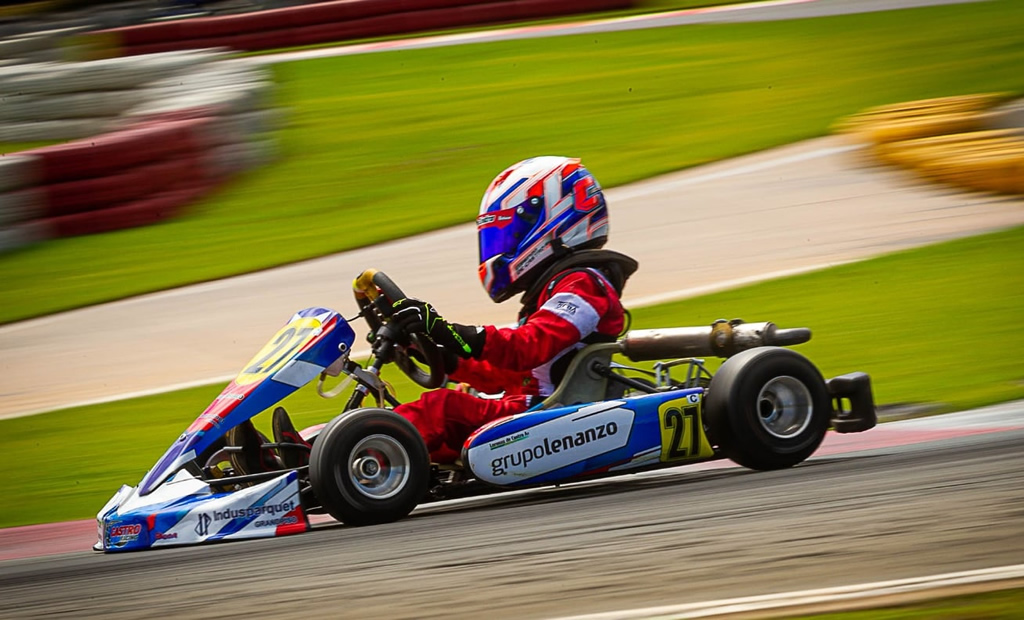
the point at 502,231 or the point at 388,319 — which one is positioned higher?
the point at 502,231

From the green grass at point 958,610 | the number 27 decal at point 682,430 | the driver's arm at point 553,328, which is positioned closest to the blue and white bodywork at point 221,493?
the driver's arm at point 553,328

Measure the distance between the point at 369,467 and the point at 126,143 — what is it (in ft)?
26.3

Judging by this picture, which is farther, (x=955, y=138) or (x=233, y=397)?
(x=955, y=138)

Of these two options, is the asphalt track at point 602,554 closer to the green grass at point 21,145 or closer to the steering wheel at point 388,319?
the steering wheel at point 388,319

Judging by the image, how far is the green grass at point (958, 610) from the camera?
2500mm

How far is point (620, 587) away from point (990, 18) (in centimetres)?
1528

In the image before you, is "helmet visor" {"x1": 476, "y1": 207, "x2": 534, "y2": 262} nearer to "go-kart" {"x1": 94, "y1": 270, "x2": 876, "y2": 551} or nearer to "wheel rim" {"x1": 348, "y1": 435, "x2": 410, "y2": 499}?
"go-kart" {"x1": 94, "y1": 270, "x2": 876, "y2": 551}

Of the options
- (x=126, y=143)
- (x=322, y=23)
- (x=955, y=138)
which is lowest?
(x=955, y=138)

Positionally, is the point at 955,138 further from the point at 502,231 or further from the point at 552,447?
the point at 552,447

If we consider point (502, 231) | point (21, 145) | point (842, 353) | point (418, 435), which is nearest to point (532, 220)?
point (502, 231)

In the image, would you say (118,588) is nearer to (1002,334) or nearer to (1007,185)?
(1002,334)

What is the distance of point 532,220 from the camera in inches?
195

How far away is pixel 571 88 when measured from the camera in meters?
15.4

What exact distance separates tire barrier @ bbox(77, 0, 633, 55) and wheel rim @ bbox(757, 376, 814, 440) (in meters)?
16.3
